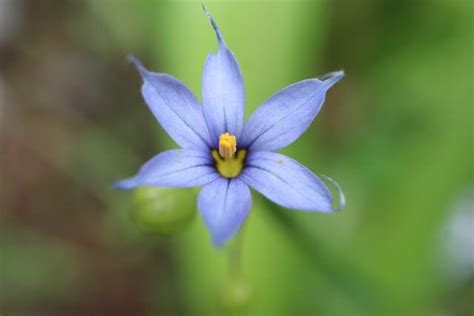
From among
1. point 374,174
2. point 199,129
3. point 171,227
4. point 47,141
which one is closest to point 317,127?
point 374,174

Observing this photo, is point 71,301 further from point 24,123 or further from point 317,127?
point 317,127

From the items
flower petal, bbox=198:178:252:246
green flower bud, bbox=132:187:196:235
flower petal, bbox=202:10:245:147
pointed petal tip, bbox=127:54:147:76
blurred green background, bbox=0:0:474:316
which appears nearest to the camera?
flower petal, bbox=198:178:252:246

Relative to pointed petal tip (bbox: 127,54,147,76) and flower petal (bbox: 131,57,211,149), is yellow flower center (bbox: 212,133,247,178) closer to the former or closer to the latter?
flower petal (bbox: 131,57,211,149)

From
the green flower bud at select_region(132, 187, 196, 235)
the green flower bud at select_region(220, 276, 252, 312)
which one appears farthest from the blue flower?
the green flower bud at select_region(220, 276, 252, 312)

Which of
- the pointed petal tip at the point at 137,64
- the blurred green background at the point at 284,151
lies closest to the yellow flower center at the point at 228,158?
the pointed petal tip at the point at 137,64

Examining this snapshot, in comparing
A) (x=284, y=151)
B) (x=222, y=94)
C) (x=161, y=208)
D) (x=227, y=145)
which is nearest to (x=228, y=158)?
(x=227, y=145)

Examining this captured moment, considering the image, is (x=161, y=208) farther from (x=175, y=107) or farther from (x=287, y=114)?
(x=287, y=114)

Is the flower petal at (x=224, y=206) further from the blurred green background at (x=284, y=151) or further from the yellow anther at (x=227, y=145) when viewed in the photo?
the blurred green background at (x=284, y=151)
